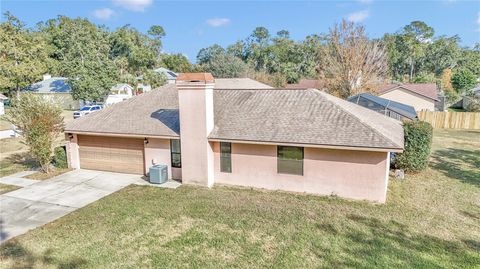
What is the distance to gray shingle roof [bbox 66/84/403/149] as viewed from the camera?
11180 millimetres

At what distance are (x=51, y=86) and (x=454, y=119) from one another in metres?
54.7

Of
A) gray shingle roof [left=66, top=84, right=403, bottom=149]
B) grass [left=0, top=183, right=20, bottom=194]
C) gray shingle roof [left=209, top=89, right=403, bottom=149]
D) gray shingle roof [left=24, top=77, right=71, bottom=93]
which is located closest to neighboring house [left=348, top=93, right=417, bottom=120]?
gray shingle roof [left=66, top=84, right=403, bottom=149]

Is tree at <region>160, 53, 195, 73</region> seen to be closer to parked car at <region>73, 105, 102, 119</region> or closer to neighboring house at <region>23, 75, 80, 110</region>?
neighboring house at <region>23, 75, 80, 110</region>

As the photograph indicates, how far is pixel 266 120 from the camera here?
1284 cm

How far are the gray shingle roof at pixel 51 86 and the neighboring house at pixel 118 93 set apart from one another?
7.37m

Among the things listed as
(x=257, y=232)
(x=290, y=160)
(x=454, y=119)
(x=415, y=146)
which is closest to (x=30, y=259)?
(x=257, y=232)

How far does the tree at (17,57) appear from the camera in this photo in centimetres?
3750

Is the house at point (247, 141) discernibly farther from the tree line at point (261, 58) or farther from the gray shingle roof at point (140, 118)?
the tree line at point (261, 58)

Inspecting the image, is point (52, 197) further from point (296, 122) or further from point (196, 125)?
point (296, 122)

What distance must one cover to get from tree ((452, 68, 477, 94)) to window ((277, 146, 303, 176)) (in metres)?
57.6

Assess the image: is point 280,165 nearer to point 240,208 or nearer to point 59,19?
point 240,208

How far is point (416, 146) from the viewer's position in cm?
1401

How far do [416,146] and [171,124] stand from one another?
11.5 meters

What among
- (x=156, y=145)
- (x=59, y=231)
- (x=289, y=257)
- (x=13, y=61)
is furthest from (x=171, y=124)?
(x=13, y=61)
